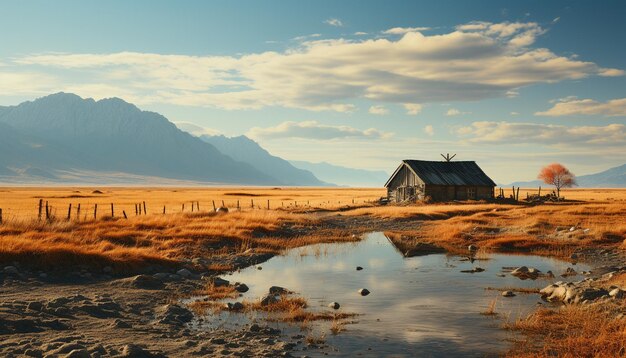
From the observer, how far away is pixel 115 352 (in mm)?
10398

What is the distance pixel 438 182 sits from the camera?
63969mm

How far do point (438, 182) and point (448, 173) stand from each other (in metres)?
4.61

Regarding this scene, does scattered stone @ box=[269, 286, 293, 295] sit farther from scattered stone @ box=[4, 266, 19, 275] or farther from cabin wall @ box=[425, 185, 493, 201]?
cabin wall @ box=[425, 185, 493, 201]

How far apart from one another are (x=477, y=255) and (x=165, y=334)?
18139mm

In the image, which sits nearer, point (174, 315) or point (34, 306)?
point (34, 306)

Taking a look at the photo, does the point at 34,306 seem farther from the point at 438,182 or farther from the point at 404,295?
the point at 438,182

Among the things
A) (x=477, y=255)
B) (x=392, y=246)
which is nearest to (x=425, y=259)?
(x=477, y=255)

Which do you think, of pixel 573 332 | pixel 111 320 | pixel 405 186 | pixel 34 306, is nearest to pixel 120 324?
pixel 111 320

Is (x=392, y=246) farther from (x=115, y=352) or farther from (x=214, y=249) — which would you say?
(x=115, y=352)

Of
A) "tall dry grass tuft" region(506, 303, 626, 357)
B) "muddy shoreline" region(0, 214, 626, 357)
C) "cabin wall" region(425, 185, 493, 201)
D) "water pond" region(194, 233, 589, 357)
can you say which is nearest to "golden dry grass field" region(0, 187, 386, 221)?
"cabin wall" region(425, 185, 493, 201)

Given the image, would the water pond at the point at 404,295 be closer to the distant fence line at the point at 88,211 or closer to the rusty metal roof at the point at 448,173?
the distant fence line at the point at 88,211

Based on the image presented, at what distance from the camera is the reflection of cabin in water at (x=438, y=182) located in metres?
64.1

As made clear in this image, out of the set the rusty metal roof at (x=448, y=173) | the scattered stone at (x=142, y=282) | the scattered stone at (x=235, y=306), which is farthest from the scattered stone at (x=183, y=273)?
the rusty metal roof at (x=448, y=173)

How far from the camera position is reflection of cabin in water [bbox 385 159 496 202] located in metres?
64.1
